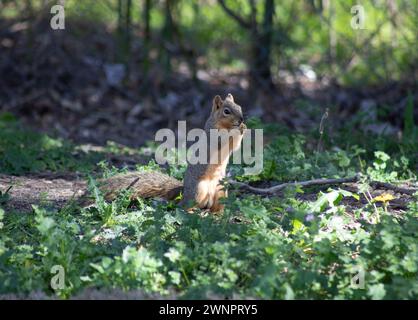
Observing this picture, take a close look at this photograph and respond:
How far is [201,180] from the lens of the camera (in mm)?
4887

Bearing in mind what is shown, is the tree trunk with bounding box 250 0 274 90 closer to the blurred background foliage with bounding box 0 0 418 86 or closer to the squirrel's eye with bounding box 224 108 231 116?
the blurred background foliage with bounding box 0 0 418 86

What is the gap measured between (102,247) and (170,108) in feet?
17.4

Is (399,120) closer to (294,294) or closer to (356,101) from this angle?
(356,101)

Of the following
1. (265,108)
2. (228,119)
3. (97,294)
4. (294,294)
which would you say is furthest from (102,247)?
(265,108)

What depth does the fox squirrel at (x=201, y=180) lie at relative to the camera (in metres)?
4.89

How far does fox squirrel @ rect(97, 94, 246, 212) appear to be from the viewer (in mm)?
4895

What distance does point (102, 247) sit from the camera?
13.4 feet

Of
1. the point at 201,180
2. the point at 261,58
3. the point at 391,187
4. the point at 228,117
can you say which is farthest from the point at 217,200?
the point at 261,58

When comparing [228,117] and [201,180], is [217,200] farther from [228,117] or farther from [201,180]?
[228,117]

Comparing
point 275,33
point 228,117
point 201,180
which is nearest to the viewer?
point 201,180

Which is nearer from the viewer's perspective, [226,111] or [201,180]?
[201,180]

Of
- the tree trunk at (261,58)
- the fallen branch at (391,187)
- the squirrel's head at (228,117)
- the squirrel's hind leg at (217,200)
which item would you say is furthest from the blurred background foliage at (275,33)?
the squirrel's hind leg at (217,200)

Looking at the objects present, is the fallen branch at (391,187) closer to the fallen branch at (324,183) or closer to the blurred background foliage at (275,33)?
the fallen branch at (324,183)

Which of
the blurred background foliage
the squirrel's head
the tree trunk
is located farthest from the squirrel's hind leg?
the tree trunk
